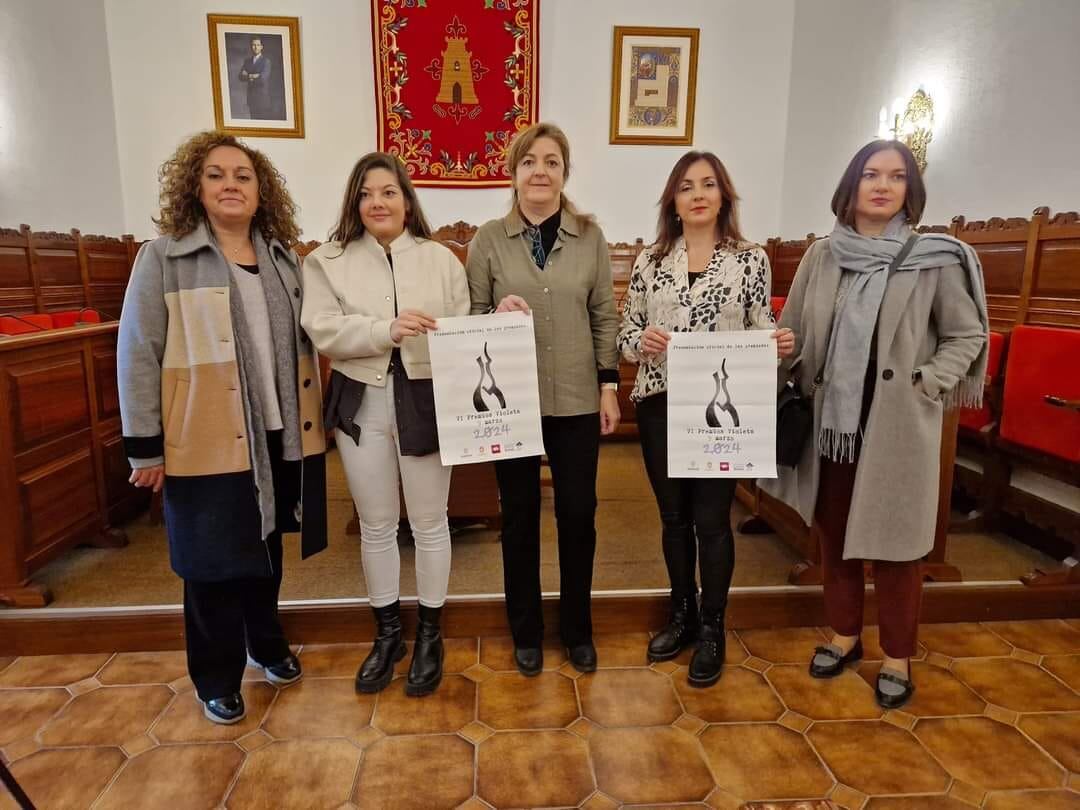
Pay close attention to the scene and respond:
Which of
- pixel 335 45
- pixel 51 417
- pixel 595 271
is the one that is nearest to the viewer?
pixel 595 271

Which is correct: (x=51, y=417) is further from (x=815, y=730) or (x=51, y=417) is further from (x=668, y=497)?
(x=815, y=730)

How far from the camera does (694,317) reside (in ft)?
5.70

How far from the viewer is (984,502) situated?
2996 millimetres

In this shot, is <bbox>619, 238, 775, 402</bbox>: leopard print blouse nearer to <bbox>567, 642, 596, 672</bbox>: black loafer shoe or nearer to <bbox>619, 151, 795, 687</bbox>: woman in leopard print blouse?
<bbox>619, 151, 795, 687</bbox>: woman in leopard print blouse

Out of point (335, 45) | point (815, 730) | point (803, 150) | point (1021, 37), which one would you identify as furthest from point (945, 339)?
point (335, 45)

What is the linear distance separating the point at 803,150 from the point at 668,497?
365 cm

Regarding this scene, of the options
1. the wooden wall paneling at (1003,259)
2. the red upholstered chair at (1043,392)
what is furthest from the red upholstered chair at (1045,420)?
the wooden wall paneling at (1003,259)

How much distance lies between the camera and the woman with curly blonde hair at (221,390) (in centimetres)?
155

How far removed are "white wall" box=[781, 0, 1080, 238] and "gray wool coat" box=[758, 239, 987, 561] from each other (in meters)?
1.60

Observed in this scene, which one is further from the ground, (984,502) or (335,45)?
(335,45)

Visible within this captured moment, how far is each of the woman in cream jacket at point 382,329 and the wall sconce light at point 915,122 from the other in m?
2.86

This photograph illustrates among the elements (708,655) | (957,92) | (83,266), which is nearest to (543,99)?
(957,92)

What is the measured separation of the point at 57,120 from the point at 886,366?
442 centimetres

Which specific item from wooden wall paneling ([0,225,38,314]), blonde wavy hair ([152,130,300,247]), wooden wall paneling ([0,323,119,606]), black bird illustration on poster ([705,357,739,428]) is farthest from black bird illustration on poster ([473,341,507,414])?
wooden wall paneling ([0,225,38,314])
